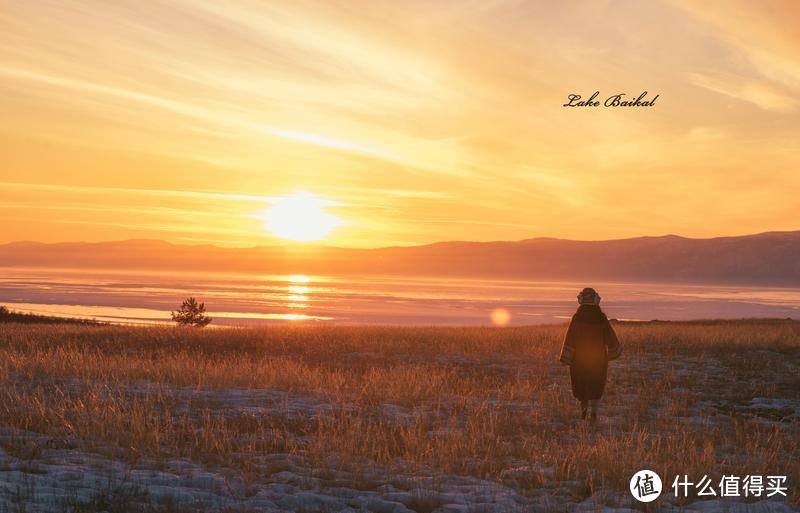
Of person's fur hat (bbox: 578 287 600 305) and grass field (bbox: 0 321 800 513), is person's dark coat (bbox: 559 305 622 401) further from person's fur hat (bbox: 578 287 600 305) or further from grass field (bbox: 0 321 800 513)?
grass field (bbox: 0 321 800 513)

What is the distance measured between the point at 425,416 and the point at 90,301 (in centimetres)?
7196

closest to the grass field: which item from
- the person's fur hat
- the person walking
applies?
the person walking

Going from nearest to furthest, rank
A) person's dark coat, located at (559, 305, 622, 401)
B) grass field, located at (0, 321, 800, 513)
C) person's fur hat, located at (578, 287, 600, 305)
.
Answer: grass field, located at (0, 321, 800, 513), person's dark coat, located at (559, 305, 622, 401), person's fur hat, located at (578, 287, 600, 305)

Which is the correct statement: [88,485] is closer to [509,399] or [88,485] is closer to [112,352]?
[509,399]

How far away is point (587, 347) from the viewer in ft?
41.8

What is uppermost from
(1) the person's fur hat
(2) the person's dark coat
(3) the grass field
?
(1) the person's fur hat

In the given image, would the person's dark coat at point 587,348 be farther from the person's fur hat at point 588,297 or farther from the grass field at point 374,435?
the grass field at point 374,435

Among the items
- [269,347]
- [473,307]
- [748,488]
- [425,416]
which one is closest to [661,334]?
[269,347]

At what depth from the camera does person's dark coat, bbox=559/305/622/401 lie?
41.3ft

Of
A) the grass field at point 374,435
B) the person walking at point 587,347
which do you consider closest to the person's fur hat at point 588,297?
the person walking at point 587,347

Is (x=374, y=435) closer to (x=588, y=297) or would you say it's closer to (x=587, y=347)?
(x=587, y=347)

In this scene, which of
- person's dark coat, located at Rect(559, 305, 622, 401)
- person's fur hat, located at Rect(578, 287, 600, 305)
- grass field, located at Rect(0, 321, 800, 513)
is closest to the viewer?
grass field, located at Rect(0, 321, 800, 513)

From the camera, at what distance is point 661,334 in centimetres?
2961

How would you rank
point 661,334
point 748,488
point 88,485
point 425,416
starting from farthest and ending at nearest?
1. point 661,334
2. point 425,416
3. point 748,488
4. point 88,485
